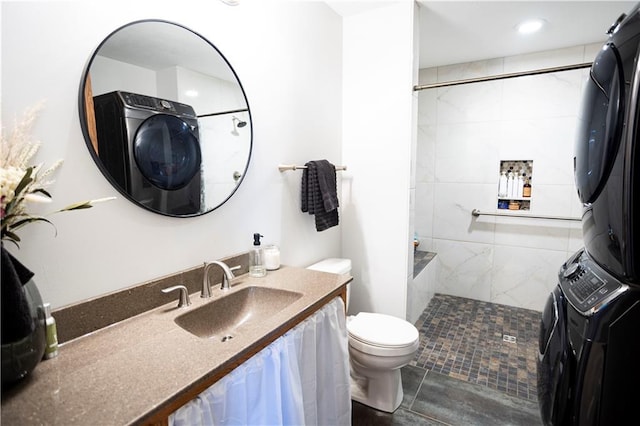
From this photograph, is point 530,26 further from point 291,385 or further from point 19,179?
point 19,179

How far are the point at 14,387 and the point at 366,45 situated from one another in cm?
242

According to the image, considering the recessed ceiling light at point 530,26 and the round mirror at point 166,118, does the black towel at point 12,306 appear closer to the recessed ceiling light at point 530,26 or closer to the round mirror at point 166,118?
the round mirror at point 166,118

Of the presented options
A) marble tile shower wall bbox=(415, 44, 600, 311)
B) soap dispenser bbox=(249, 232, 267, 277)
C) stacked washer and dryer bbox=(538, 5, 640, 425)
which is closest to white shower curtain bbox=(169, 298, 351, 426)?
soap dispenser bbox=(249, 232, 267, 277)

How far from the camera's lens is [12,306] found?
70cm

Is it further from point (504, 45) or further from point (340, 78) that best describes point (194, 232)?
point (504, 45)

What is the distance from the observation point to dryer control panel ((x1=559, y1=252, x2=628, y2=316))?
2.83 ft

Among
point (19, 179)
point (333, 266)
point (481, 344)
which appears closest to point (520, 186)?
point (481, 344)

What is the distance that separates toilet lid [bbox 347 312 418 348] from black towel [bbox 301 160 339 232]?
615 millimetres

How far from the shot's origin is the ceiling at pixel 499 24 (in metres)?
2.15

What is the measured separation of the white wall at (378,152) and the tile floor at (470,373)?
1.49 feet

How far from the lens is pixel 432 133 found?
3.43 m

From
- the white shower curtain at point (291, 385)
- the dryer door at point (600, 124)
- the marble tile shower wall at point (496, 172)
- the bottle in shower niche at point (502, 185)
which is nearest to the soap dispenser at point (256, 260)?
the white shower curtain at point (291, 385)

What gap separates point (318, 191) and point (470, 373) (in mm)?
1568

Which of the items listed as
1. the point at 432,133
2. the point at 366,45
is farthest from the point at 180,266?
the point at 432,133
